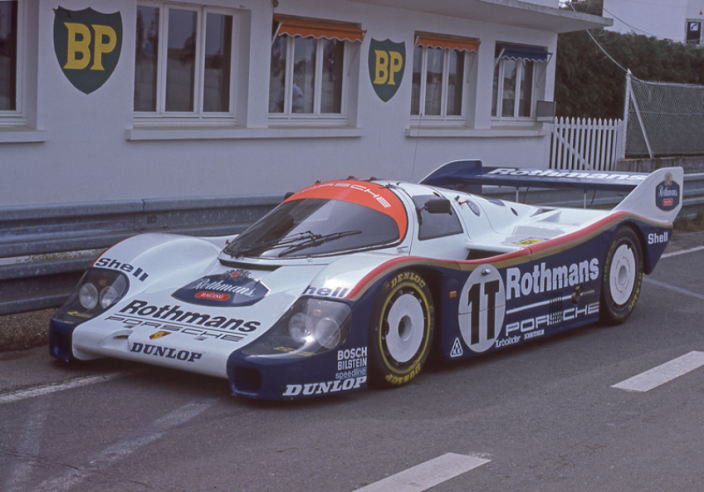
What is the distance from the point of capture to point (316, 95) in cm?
1255

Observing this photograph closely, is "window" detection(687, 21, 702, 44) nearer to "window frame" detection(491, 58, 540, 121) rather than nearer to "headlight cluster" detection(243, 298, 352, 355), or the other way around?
"window frame" detection(491, 58, 540, 121)

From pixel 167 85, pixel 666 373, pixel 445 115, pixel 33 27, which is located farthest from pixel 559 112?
pixel 666 373

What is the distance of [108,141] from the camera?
9797mm

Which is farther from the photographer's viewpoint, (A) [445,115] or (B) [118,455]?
(A) [445,115]

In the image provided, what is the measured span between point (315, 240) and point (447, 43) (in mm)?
9313

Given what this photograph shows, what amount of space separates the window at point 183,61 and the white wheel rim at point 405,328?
6.04m

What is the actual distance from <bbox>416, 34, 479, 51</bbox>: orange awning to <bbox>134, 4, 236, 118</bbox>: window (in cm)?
370

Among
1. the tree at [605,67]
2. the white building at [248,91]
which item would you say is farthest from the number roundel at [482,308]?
the tree at [605,67]

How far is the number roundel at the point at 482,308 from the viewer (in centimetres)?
572

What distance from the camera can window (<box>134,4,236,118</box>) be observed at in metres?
10.4

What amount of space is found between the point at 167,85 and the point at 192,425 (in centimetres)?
692

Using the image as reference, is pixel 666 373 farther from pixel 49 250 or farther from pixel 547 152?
pixel 547 152

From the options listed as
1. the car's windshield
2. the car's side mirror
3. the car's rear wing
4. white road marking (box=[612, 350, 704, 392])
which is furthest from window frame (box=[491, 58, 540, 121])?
the car's windshield

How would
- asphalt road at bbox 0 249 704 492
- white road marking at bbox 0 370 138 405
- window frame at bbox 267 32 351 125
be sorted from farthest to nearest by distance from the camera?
window frame at bbox 267 32 351 125, white road marking at bbox 0 370 138 405, asphalt road at bbox 0 249 704 492
